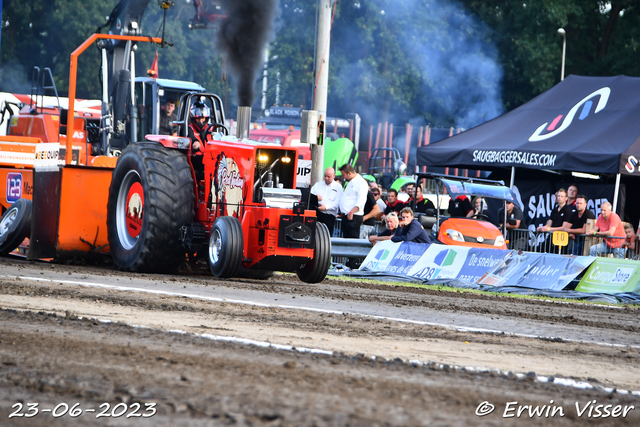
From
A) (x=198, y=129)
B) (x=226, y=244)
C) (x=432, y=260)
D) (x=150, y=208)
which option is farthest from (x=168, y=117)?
(x=226, y=244)

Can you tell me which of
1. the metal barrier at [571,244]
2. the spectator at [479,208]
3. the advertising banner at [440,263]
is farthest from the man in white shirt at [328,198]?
the metal barrier at [571,244]

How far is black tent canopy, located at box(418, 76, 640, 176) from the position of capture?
15688 millimetres

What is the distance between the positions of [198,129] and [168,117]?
385cm

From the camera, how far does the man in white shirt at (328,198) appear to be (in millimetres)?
14836

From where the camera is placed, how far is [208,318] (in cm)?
679

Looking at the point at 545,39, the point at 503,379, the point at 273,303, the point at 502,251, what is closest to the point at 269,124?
the point at 545,39

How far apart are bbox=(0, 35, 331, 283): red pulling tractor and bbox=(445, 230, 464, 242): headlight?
4.41 meters

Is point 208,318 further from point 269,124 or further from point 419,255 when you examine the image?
point 269,124

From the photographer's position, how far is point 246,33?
12.4m

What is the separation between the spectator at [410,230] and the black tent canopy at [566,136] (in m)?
A: 3.76

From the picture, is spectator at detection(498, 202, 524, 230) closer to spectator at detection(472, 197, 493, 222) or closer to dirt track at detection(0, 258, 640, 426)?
spectator at detection(472, 197, 493, 222)

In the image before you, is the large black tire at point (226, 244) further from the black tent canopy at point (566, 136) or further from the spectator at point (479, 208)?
the black tent canopy at point (566, 136)

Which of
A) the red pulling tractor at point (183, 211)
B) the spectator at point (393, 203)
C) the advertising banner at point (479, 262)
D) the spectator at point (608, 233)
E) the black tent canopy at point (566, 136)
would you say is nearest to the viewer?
the red pulling tractor at point (183, 211)

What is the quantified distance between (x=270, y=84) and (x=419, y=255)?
4141 cm
